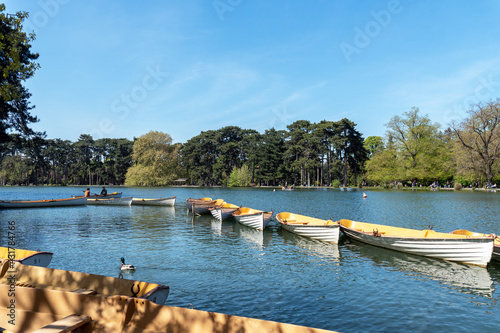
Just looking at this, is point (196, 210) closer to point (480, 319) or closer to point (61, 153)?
point (480, 319)

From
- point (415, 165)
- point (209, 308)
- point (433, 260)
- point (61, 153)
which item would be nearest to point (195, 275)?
point (209, 308)

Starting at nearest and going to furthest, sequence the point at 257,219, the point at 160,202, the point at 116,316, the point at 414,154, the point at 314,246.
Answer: the point at 116,316 → the point at 314,246 → the point at 257,219 → the point at 160,202 → the point at 414,154

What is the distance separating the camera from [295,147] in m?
90.8

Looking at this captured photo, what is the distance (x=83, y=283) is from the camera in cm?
685

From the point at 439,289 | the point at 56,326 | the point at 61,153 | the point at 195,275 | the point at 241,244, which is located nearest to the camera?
the point at 56,326

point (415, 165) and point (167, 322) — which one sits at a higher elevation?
point (415, 165)

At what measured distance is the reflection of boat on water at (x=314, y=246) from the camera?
1563 cm

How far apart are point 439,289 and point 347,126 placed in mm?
78962

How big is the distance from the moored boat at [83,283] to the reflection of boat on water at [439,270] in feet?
34.0

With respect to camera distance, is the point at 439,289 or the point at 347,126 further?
the point at 347,126

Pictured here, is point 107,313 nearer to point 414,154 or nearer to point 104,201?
point 104,201

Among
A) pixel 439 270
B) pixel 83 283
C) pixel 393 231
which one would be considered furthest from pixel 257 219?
pixel 83 283

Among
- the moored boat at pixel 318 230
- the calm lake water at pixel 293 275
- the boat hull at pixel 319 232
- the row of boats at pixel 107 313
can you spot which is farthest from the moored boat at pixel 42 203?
the row of boats at pixel 107 313

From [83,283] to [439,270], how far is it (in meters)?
13.2
